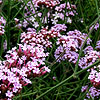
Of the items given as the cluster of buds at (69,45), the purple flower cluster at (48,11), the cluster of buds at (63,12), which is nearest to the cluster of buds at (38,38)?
the cluster of buds at (69,45)

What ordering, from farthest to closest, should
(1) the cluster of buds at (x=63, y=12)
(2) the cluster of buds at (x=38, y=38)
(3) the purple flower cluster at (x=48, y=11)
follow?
(1) the cluster of buds at (x=63, y=12) → (3) the purple flower cluster at (x=48, y=11) → (2) the cluster of buds at (x=38, y=38)

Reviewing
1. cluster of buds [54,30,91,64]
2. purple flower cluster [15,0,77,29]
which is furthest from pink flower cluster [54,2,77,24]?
cluster of buds [54,30,91,64]

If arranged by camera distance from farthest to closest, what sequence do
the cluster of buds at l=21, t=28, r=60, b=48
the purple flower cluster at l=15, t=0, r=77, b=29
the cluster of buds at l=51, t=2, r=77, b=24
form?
1. the cluster of buds at l=51, t=2, r=77, b=24
2. the purple flower cluster at l=15, t=0, r=77, b=29
3. the cluster of buds at l=21, t=28, r=60, b=48

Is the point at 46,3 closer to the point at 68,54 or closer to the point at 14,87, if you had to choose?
the point at 68,54

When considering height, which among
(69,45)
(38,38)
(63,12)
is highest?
(63,12)

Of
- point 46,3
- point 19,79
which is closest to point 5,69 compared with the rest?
point 19,79

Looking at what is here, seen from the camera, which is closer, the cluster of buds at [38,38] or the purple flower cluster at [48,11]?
the cluster of buds at [38,38]

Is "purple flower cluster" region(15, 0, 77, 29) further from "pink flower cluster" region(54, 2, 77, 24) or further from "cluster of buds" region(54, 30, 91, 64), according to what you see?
"cluster of buds" region(54, 30, 91, 64)

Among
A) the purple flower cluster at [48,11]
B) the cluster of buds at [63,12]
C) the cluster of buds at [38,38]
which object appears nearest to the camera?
the cluster of buds at [38,38]

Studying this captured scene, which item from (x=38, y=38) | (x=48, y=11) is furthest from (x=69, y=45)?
(x=48, y=11)

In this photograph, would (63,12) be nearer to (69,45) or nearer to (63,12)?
(63,12)

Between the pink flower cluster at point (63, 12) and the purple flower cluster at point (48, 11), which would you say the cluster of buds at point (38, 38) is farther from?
the pink flower cluster at point (63, 12)
